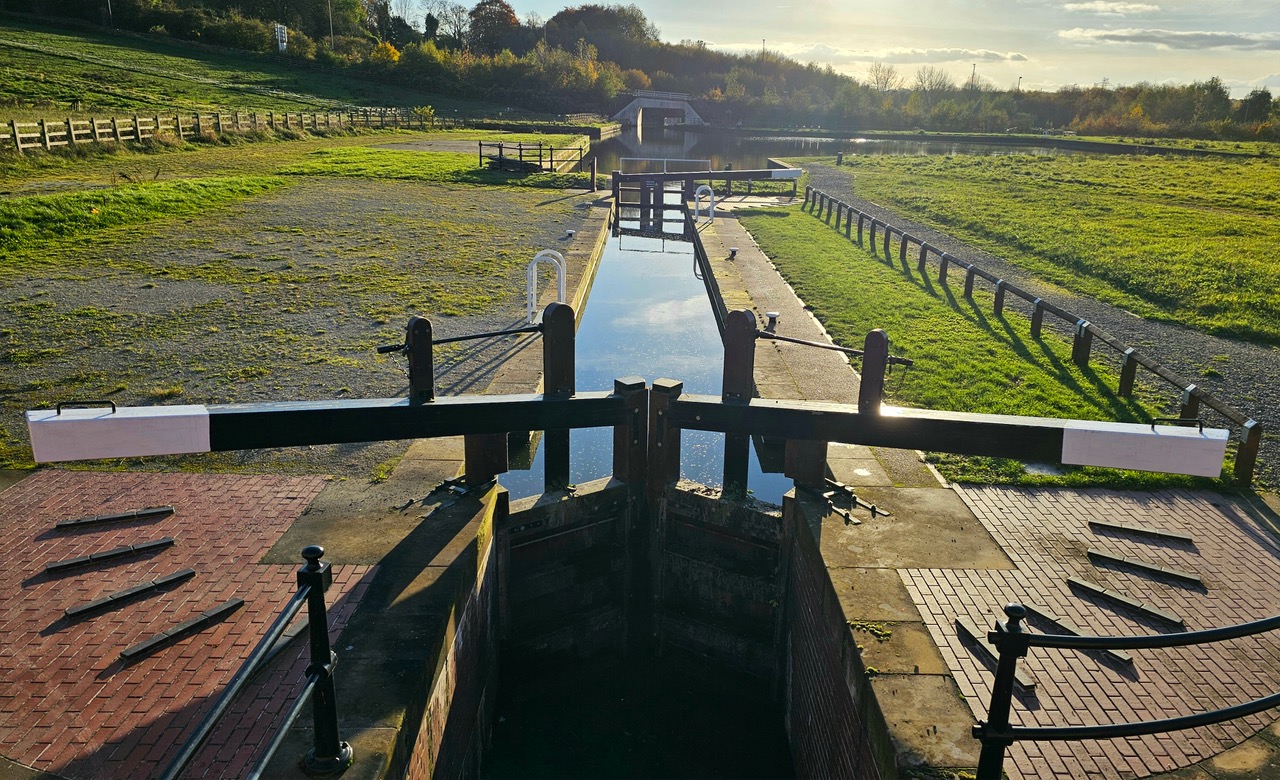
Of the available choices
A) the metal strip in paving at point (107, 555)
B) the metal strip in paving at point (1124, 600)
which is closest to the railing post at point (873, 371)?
the metal strip in paving at point (1124, 600)

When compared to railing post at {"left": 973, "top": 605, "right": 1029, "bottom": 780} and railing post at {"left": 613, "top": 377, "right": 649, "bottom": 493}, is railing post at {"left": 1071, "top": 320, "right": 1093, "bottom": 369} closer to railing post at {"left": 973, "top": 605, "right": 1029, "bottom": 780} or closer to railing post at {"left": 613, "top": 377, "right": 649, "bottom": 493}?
railing post at {"left": 613, "top": 377, "right": 649, "bottom": 493}

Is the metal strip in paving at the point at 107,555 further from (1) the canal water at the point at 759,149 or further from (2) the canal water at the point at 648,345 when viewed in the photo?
(1) the canal water at the point at 759,149

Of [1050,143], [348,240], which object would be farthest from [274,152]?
[1050,143]

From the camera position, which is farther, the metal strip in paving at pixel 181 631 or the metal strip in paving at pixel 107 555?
the metal strip in paving at pixel 107 555

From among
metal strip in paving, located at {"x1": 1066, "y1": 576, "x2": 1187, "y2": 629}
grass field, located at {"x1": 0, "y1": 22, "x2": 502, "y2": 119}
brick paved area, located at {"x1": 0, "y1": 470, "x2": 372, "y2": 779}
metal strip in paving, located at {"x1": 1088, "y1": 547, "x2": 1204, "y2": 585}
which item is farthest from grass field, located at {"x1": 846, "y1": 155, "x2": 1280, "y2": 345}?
grass field, located at {"x1": 0, "y1": 22, "x2": 502, "y2": 119}

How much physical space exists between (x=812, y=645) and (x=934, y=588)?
919mm

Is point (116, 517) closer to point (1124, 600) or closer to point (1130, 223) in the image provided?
point (1124, 600)

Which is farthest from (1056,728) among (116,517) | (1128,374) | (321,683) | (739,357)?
(1128,374)

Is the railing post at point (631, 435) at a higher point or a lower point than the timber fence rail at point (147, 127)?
lower

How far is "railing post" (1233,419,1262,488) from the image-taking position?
7.03m

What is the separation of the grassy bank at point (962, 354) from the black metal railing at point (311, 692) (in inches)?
203

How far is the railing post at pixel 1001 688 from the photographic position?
2.78 metres

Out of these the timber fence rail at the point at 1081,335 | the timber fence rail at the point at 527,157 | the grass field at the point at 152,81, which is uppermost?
the grass field at the point at 152,81

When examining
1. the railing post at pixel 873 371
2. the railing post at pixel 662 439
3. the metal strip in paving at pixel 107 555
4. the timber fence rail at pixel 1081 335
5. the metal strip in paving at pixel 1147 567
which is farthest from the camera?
the timber fence rail at pixel 1081 335
